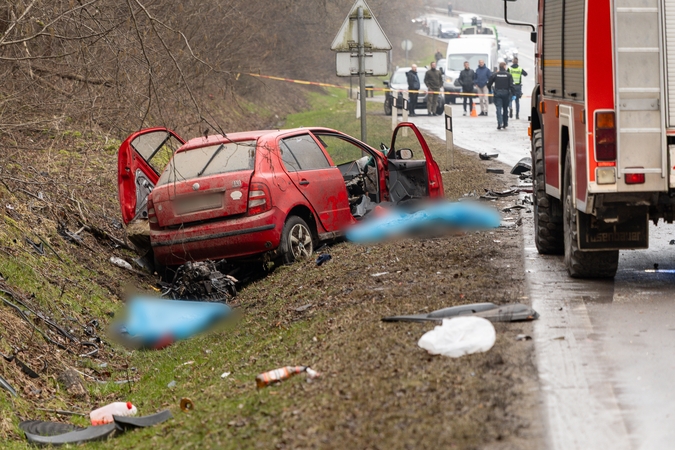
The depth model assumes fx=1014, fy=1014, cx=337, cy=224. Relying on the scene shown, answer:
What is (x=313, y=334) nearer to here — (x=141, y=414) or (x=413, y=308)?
(x=413, y=308)

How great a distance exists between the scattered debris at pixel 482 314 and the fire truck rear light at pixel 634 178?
1301 millimetres

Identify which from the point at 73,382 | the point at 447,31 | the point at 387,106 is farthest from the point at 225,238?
the point at 447,31

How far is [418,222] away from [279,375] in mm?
5898

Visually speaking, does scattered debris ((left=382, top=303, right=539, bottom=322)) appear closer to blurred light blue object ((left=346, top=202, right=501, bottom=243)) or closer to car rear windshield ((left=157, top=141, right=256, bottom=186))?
car rear windshield ((left=157, top=141, right=256, bottom=186))

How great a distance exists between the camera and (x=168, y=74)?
17.8 meters

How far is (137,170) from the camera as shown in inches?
454

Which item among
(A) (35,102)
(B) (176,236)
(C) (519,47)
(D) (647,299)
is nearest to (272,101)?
(A) (35,102)

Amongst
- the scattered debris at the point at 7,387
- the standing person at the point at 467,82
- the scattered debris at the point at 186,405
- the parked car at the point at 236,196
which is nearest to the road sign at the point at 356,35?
the parked car at the point at 236,196

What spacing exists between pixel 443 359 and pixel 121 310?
16.0 ft

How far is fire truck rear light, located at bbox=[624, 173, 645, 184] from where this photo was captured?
776 cm

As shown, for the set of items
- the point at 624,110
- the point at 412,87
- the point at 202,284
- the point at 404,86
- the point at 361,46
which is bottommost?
the point at 202,284

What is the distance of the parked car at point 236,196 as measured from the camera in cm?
1041

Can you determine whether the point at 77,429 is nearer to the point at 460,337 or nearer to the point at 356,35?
the point at 460,337

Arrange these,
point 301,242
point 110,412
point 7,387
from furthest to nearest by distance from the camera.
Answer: point 301,242
point 7,387
point 110,412
